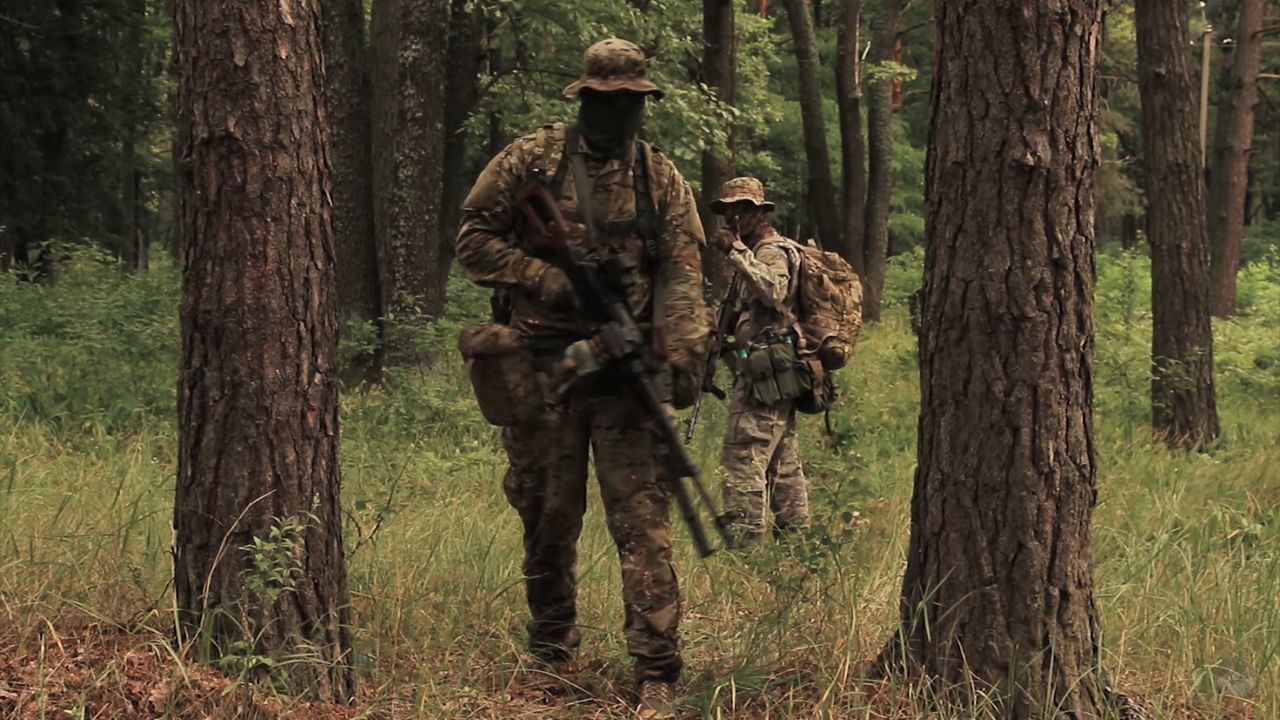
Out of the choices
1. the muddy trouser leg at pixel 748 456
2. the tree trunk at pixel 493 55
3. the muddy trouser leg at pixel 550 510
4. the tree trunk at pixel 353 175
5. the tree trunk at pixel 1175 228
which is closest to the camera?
the muddy trouser leg at pixel 550 510

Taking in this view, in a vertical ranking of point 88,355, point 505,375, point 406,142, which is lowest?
point 88,355

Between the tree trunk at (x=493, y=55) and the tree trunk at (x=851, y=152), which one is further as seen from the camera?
the tree trunk at (x=851, y=152)

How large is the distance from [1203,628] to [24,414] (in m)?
6.90

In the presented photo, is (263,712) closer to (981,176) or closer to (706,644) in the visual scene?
(706,644)

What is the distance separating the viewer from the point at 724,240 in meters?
6.38

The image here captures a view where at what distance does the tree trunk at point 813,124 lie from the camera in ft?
59.9

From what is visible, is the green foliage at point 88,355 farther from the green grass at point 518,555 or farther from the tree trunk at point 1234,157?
the tree trunk at point 1234,157

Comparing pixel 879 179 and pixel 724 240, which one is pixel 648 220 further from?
pixel 879 179

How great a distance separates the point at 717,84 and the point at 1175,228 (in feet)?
19.2

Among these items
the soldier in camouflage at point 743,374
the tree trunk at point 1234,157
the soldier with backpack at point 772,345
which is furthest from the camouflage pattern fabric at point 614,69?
the tree trunk at point 1234,157

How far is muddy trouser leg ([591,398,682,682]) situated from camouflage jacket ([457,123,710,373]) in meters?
0.29

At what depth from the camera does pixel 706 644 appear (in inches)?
175

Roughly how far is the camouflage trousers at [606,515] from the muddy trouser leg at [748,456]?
6.66 feet

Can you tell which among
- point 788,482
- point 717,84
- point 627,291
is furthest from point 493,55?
point 627,291
